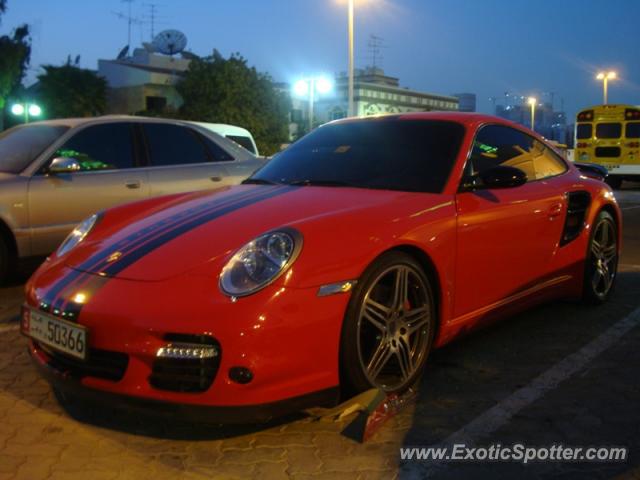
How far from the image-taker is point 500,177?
12.3 feet

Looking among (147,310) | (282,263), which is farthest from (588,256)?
(147,310)

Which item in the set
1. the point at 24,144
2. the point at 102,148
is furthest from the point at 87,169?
the point at 24,144

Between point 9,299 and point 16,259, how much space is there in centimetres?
38

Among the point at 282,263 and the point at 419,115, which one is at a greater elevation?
the point at 419,115

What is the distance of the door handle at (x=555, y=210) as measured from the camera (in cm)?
431

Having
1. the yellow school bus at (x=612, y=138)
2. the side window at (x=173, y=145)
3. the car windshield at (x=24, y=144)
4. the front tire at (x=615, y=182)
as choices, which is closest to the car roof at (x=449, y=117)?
the side window at (x=173, y=145)

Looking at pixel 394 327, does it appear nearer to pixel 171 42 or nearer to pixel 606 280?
pixel 606 280

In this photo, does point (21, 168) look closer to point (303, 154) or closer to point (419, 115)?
point (303, 154)

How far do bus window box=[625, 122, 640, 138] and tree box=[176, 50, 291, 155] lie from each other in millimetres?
23416

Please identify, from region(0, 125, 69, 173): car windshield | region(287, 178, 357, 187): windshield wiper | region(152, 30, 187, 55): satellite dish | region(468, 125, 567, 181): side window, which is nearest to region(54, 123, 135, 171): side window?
region(0, 125, 69, 173): car windshield

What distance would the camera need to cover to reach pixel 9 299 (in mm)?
5414

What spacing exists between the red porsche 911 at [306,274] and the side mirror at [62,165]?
2159 millimetres

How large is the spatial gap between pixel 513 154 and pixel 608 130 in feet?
65.6

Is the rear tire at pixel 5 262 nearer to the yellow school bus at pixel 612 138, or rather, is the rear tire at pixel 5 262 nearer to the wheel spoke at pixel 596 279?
the wheel spoke at pixel 596 279
